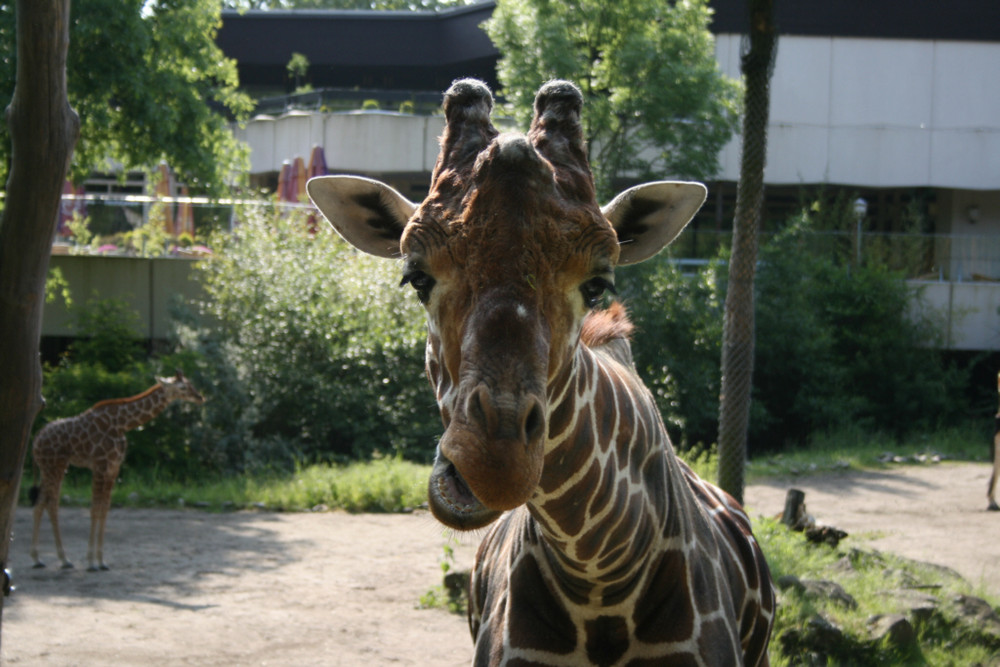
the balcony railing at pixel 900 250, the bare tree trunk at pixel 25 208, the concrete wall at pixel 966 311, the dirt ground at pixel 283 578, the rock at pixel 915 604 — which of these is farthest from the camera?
the concrete wall at pixel 966 311

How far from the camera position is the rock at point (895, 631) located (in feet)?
19.9

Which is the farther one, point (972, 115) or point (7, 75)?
point (972, 115)

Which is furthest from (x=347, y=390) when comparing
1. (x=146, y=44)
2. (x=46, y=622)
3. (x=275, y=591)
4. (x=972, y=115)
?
(x=972, y=115)

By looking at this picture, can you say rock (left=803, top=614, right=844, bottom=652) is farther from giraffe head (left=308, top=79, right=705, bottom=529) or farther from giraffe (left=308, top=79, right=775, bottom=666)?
giraffe head (left=308, top=79, right=705, bottom=529)

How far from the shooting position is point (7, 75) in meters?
12.6

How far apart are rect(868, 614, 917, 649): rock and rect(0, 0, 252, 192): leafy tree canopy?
11.8m

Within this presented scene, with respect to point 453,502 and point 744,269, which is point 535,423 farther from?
point 744,269

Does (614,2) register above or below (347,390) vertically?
above

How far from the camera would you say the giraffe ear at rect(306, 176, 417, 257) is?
281 centimetres

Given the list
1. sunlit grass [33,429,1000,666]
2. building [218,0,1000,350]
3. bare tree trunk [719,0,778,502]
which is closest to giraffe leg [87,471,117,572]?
sunlit grass [33,429,1000,666]

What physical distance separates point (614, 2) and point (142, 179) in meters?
19.6

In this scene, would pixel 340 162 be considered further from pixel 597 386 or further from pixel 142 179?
pixel 597 386

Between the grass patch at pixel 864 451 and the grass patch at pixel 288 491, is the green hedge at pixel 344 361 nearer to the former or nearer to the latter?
the grass patch at pixel 864 451

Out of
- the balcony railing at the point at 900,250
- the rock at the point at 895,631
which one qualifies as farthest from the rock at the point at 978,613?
the balcony railing at the point at 900,250
